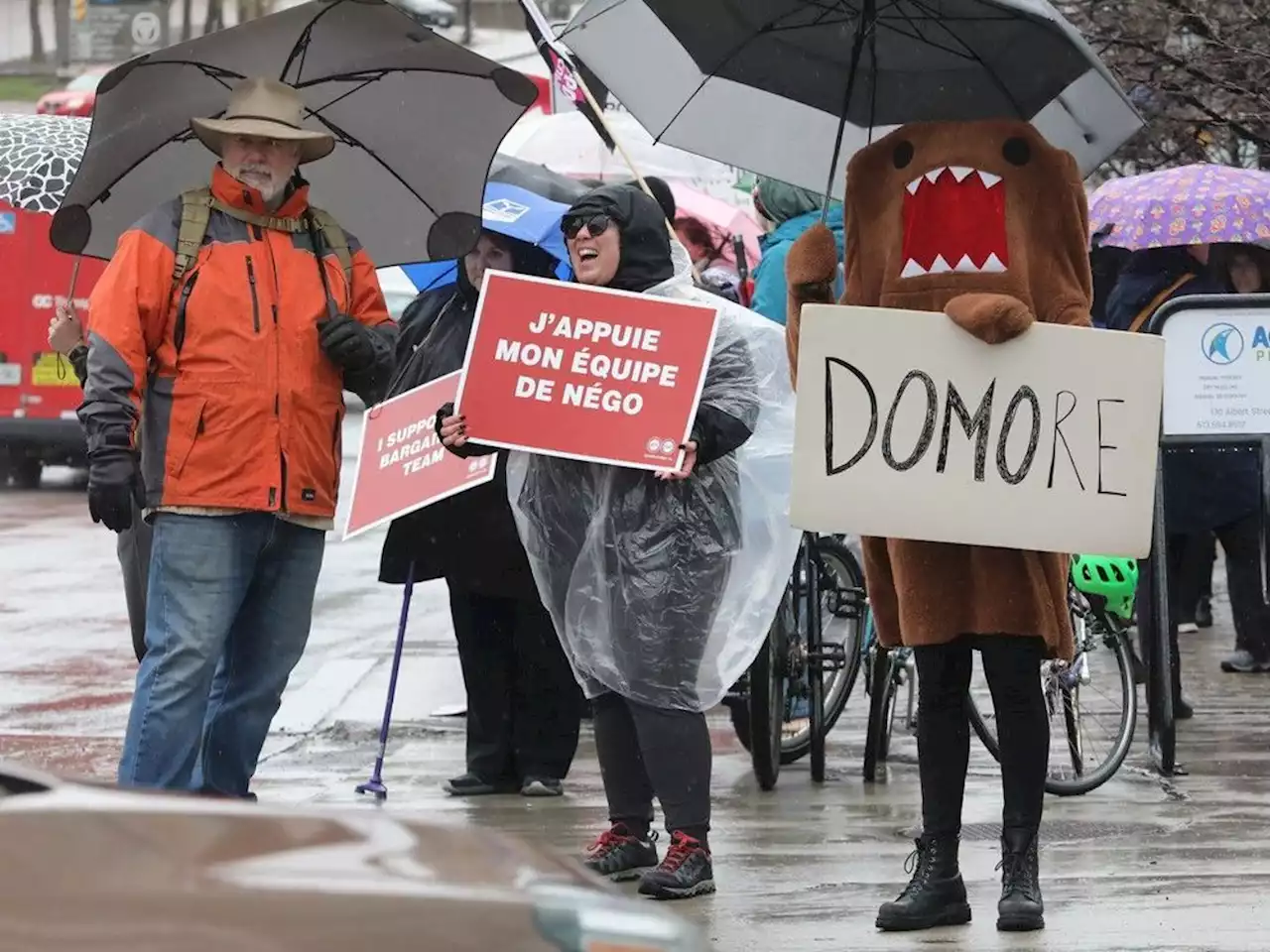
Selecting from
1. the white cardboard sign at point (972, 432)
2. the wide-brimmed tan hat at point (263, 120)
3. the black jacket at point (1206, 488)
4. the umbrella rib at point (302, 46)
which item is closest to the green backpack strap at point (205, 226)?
the wide-brimmed tan hat at point (263, 120)

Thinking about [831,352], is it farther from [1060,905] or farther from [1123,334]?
[1060,905]

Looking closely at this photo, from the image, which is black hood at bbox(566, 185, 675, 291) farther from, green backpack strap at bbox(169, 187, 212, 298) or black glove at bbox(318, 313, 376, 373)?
green backpack strap at bbox(169, 187, 212, 298)

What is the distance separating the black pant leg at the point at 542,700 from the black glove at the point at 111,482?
229 centimetres

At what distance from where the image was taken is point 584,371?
249 inches

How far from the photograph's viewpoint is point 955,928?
5.68 meters

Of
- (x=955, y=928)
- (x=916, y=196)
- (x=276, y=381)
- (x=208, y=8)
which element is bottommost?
(x=955, y=928)

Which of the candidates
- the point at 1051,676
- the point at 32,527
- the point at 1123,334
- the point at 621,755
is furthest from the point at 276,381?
the point at 32,527

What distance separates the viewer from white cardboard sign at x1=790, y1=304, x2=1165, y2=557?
218 inches

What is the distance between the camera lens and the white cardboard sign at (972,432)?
5.53 meters

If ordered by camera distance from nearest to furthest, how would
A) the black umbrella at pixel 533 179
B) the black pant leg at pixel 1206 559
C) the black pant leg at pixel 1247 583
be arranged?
the black umbrella at pixel 533 179 < the black pant leg at pixel 1247 583 < the black pant leg at pixel 1206 559

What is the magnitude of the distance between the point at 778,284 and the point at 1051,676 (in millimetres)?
1585

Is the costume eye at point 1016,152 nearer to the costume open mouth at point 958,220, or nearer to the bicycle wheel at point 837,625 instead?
the costume open mouth at point 958,220

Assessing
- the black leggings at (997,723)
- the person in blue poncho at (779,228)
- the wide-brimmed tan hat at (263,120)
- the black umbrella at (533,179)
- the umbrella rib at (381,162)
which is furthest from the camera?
the black umbrella at (533,179)

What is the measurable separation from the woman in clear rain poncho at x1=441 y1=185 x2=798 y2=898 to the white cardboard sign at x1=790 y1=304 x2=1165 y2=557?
2.10 ft
